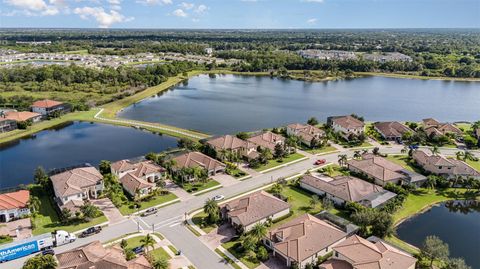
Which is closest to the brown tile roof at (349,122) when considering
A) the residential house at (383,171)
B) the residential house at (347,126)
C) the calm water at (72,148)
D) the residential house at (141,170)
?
the residential house at (347,126)

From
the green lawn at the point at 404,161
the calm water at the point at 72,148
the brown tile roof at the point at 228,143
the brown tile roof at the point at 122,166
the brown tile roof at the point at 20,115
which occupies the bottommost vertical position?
the green lawn at the point at 404,161

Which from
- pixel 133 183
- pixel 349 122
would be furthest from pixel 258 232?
pixel 349 122

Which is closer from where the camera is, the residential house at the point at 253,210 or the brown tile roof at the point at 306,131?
the residential house at the point at 253,210

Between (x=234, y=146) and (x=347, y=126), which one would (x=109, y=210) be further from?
(x=347, y=126)

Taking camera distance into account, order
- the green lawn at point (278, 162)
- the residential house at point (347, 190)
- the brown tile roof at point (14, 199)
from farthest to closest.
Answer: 1. the green lawn at point (278, 162)
2. the residential house at point (347, 190)
3. the brown tile roof at point (14, 199)

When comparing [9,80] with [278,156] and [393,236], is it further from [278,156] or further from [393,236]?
[393,236]

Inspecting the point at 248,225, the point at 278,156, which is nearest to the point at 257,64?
the point at 278,156

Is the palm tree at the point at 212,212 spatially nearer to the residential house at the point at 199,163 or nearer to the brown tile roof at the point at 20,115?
the residential house at the point at 199,163
